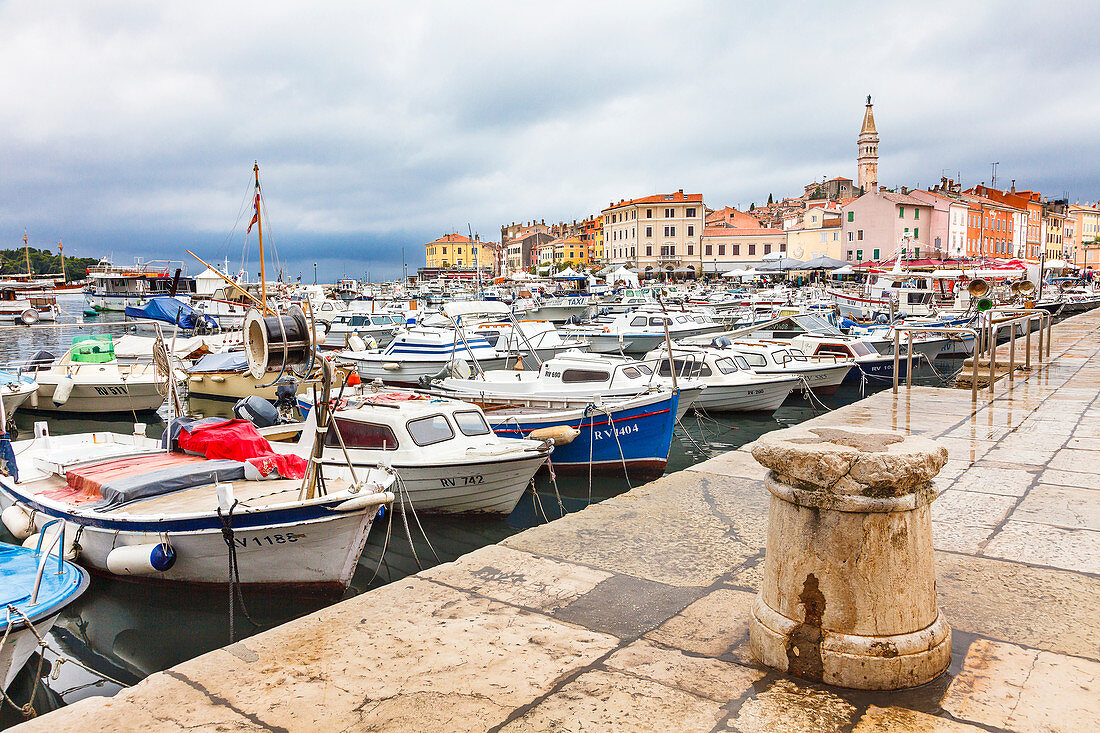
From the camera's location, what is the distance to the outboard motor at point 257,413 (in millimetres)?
14547

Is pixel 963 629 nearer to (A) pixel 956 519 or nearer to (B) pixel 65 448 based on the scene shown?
(A) pixel 956 519

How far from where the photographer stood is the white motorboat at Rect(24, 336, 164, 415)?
21656 millimetres

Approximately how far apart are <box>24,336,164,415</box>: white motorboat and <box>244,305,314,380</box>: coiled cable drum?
1694 centimetres

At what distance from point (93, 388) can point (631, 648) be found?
74.5ft

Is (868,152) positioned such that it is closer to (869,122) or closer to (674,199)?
(869,122)

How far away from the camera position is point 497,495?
11422 mm

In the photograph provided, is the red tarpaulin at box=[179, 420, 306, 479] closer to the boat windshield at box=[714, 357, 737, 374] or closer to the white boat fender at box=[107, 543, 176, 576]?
the white boat fender at box=[107, 543, 176, 576]

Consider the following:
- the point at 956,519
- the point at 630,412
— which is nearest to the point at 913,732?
the point at 956,519

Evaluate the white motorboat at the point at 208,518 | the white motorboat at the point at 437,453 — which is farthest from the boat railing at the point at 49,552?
the white motorboat at the point at 437,453

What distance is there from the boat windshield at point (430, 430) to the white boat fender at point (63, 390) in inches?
606

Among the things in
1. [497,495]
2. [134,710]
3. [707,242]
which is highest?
[707,242]

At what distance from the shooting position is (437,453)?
1111cm

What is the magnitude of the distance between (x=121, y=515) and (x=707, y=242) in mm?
97542

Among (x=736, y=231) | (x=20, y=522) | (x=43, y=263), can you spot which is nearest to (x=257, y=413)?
(x=20, y=522)
